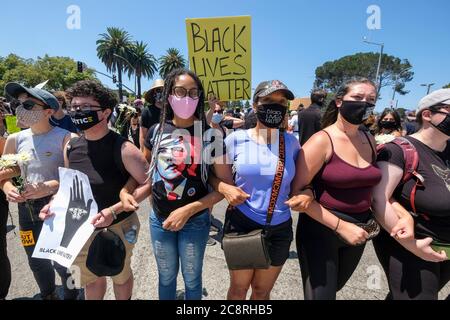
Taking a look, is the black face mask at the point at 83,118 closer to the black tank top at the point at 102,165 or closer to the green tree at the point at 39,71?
the black tank top at the point at 102,165

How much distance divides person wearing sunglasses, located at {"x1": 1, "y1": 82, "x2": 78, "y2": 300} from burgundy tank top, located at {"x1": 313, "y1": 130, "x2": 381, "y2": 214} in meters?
2.06

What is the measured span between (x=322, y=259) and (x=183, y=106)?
4.75ft

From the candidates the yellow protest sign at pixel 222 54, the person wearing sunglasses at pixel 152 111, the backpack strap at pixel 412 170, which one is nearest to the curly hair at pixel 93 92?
the yellow protest sign at pixel 222 54

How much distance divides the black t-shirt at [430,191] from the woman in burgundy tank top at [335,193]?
0.71 ft

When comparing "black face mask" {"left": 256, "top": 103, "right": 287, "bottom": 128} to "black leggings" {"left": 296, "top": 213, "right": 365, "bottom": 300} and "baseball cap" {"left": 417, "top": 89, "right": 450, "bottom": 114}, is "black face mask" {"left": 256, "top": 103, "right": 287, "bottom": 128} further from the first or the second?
"baseball cap" {"left": 417, "top": 89, "right": 450, "bottom": 114}

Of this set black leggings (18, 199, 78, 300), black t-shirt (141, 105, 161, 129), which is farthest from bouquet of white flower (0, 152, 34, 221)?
black t-shirt (141, 105, 161, 129)

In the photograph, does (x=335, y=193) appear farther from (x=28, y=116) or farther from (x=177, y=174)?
(x=28, y=116)

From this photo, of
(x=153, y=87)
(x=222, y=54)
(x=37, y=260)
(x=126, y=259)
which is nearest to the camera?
(x=126, y=259)

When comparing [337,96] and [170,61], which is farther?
[170,61]

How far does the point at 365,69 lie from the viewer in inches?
2042

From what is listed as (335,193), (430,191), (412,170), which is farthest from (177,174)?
(430,191)

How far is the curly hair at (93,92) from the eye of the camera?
1.97 meters

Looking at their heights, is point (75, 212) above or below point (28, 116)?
below

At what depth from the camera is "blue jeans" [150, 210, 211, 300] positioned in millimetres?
2051
